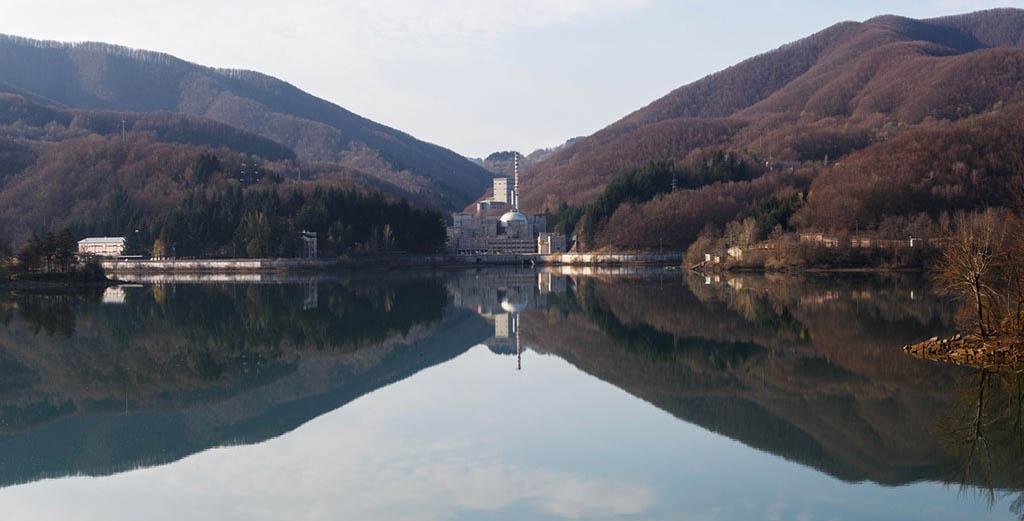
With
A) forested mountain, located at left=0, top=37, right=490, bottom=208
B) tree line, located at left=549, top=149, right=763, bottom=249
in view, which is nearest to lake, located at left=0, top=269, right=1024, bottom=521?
tree line, located at left=549, top=149, right=763, bottom=249

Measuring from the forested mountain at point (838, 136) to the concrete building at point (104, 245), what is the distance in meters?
31.1

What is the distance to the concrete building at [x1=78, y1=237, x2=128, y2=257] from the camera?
68750mm

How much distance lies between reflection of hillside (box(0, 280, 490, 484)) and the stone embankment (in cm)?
807

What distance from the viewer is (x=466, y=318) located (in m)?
30.6

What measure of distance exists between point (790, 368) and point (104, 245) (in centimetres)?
6077

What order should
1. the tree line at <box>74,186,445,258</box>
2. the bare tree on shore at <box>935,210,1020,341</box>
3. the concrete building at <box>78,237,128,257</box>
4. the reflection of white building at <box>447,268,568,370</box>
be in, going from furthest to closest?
the concrete building at <box>78,237,128,257</box> < the tree line at <box>74,186,445,258</box> < the reflection of white building at <box>447,268,568,370</box> < the bare tree on shore at <box>935,210,1020,341</box>

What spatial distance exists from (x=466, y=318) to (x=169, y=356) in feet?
37.1

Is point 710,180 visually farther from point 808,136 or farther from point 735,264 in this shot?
point 735,264

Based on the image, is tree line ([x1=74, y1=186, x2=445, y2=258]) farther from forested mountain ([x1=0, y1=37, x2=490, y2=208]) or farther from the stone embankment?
forested mountain ([x1=0, y1=37, x2=490, y2=208])

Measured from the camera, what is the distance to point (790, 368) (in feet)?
54.8

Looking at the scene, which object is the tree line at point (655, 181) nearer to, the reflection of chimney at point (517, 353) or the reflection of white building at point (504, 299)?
the reflection of white building at point (504, 299)

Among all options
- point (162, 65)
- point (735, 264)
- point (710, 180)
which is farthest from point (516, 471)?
point (162, 65)

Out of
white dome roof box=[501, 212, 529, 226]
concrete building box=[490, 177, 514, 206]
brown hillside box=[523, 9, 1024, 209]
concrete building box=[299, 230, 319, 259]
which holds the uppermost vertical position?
brown hillside box=[523, 9, 1024, 209]

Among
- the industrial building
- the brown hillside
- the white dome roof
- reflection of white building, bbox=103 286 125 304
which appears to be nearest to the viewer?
reflection of white building, bbox=103 286 125 304
